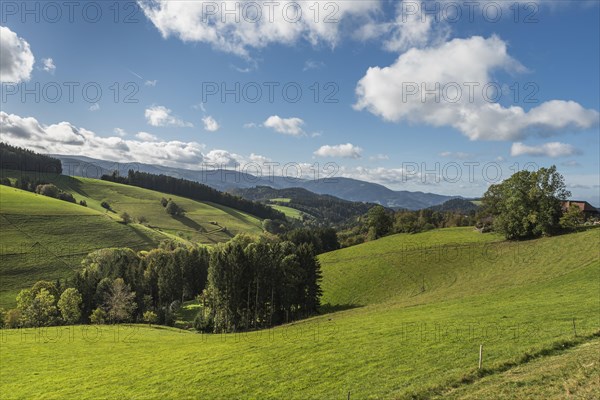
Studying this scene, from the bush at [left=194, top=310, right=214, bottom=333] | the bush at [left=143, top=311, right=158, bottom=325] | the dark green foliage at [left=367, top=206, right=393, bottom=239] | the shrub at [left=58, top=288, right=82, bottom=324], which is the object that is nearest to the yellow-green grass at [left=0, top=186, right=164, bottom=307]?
the shrub at [left=58, top=288, right=82, bottom=324]

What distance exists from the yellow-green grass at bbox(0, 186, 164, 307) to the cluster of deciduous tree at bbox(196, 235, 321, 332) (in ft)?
187

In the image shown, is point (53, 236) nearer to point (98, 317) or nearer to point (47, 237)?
point (47, 237)

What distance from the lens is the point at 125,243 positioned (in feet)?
431

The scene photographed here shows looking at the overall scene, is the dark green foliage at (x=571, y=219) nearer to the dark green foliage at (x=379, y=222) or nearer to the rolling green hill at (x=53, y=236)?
the dark green foliage at (x=379, y=222)

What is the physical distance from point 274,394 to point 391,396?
728 cm

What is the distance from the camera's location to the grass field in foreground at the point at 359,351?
829 inches

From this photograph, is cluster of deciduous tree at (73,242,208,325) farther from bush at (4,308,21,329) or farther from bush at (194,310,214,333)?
bush at (194,310,214,333)

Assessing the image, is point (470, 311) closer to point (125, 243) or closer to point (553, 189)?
point (553, 189)

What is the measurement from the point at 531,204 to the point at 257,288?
64.8 m

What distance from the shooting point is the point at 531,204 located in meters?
77.9

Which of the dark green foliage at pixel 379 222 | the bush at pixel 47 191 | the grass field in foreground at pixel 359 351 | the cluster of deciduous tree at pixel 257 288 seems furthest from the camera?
the bush at pixel 47 191

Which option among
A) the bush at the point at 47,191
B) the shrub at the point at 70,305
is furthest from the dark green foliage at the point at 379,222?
the bush at the point at 47,191

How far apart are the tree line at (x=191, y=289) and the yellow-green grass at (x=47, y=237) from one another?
7.10m

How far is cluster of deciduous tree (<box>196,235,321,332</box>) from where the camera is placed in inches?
2451
